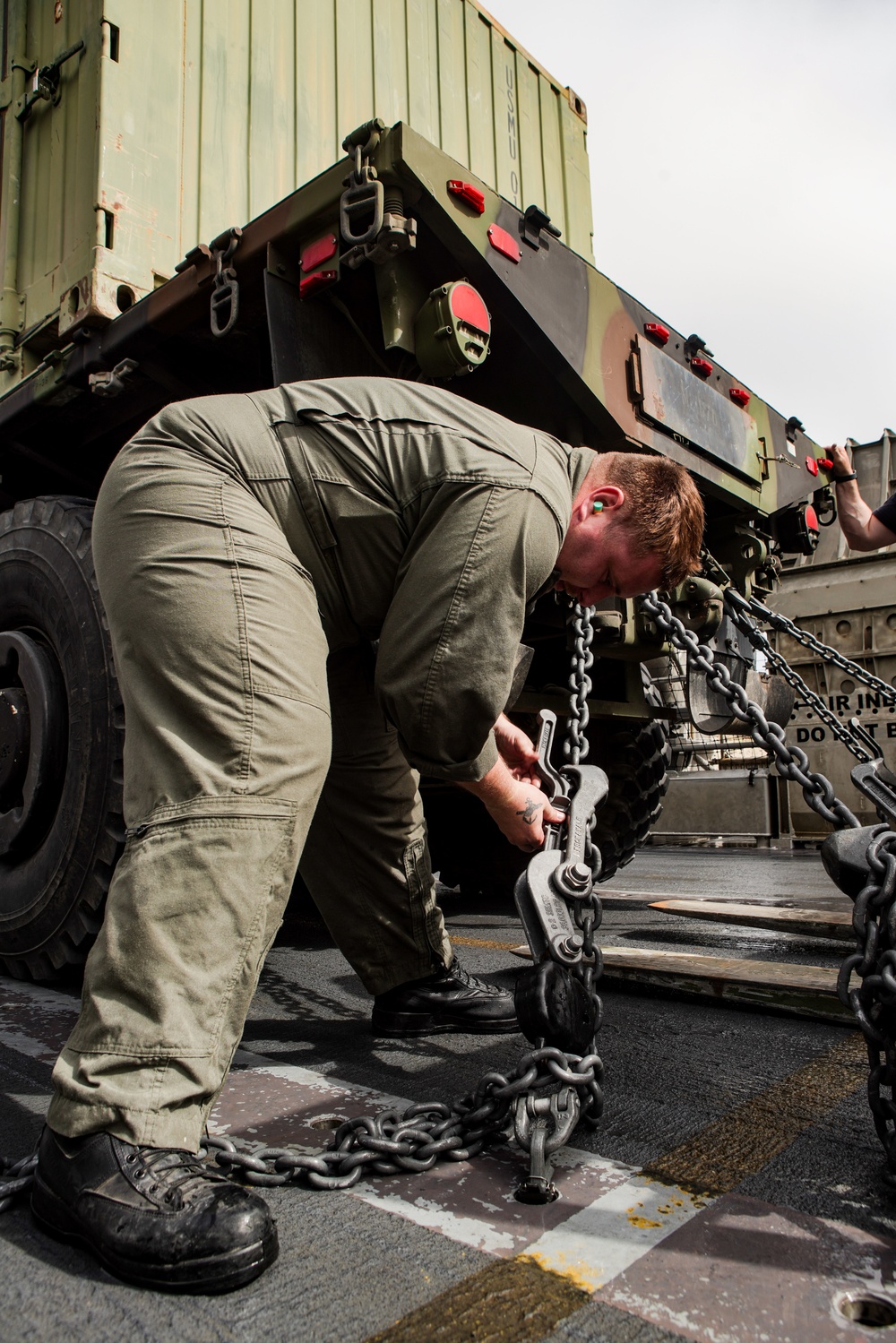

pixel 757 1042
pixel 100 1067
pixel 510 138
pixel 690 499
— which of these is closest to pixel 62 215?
pixel 510 138

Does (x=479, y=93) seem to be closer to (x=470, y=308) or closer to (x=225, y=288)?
(x=225, y=288)

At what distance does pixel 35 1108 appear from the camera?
1714 mm

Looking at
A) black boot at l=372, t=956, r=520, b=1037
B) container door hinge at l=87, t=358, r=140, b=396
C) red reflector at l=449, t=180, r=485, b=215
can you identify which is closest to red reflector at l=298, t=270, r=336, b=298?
red reflector at l=449, t=180, r=485, b=215

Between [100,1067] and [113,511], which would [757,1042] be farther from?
[113,511]

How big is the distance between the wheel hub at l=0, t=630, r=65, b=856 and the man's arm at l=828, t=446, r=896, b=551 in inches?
122

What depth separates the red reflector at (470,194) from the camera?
2164 millimetres

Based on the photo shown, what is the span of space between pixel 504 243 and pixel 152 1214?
2.13 metres

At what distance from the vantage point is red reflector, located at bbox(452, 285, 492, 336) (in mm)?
2129

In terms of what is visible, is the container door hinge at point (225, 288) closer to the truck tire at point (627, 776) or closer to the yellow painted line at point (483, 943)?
the yellow painted line at point (483, 943)

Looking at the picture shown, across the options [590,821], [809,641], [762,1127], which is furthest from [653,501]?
[809,641]

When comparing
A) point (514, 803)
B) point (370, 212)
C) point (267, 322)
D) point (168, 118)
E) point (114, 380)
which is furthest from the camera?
point (168, 118)

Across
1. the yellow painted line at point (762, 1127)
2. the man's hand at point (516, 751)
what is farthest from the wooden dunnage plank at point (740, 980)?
the man's hand at point (516, 751)

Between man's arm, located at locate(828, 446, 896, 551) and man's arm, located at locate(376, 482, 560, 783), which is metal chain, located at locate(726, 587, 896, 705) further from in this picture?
man's arm, located at locate(376, 482, 560, 783)

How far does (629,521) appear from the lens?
72.6 inches
